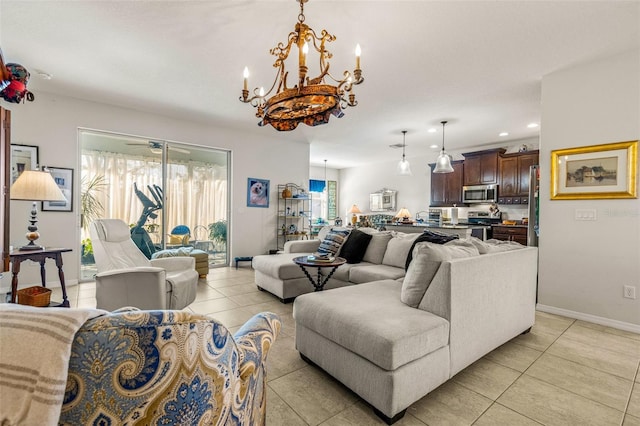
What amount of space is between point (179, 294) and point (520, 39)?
3901 mm

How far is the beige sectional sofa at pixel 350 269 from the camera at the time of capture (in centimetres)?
339

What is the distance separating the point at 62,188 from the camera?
412cm

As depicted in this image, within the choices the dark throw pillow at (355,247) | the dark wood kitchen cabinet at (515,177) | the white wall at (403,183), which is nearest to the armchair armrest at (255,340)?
the dark throw pillow at (355,247)

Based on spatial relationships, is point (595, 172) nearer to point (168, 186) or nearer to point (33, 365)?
point (33, 365)

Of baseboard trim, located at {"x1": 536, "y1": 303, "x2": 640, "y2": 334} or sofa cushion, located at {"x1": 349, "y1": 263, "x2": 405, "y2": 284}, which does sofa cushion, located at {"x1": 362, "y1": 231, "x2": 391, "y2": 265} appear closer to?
sofa cushion, located at {"x1": 349, "y1": 263, "x2": 405, "y2": 284}

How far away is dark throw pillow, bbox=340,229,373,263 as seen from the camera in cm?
378

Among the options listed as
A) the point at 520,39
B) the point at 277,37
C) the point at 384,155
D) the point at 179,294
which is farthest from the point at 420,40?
the point at 384,155

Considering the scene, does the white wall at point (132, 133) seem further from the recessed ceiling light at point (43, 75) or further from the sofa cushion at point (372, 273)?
the sofa cushion at point (372, 273)

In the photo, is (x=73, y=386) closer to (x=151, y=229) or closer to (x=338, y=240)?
(x=338, y=240)

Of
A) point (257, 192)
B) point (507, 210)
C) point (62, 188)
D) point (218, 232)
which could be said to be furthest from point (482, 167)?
point (62, 188)

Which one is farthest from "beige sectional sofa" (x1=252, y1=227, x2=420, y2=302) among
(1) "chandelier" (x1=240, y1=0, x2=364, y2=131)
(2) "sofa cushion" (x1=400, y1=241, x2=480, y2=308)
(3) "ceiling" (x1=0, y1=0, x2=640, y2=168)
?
(3) "ceiling" (x1=0, y1=0, x2=640, y2=168)

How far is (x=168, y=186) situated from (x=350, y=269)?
142 inches

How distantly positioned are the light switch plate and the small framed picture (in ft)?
20.8

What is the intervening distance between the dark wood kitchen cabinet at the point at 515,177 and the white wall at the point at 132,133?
14.0ft
